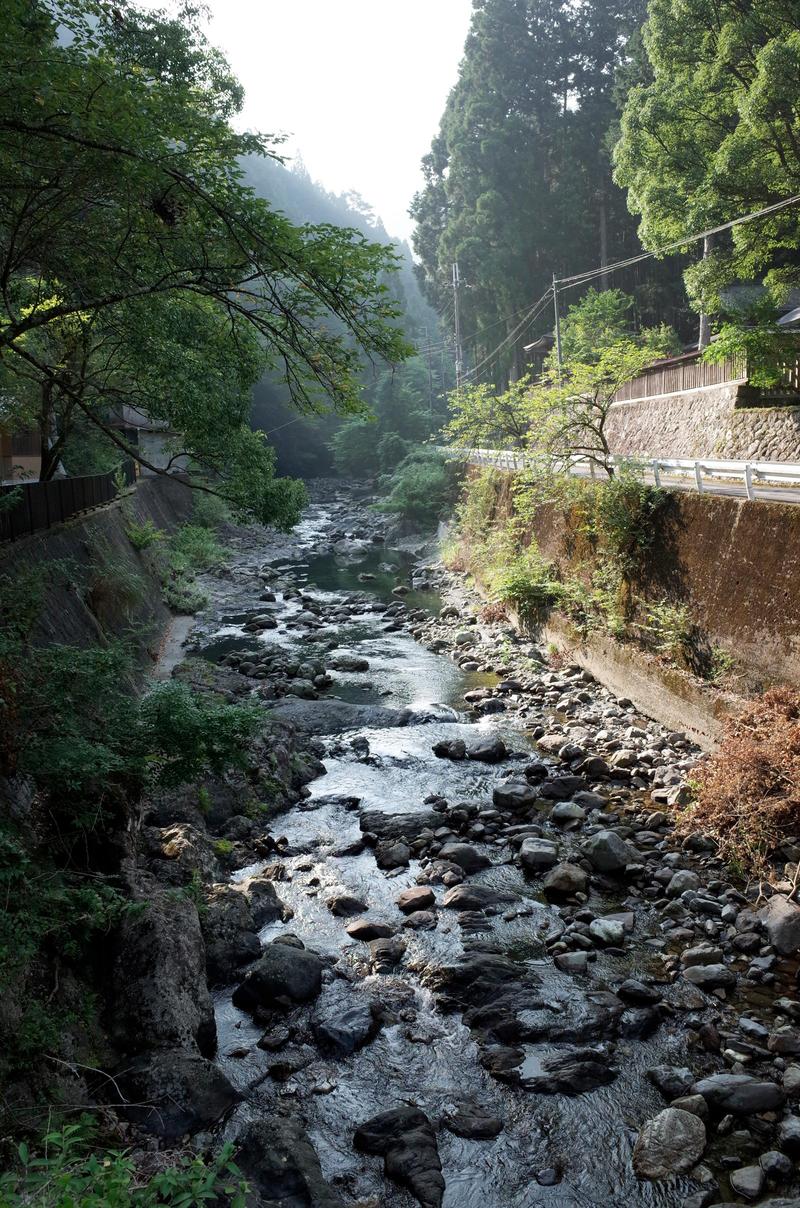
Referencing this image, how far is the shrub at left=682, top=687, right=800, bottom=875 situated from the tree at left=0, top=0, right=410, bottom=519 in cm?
600

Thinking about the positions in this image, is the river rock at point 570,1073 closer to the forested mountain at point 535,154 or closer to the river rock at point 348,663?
the river rock at point 348,663

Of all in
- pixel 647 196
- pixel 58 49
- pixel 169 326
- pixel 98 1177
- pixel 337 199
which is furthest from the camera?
pixel 337 199

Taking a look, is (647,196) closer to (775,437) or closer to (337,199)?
(775,437)

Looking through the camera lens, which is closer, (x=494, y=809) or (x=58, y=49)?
(x=58, y=49)

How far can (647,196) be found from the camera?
19.6 metres

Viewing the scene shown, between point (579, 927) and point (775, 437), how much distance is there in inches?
536

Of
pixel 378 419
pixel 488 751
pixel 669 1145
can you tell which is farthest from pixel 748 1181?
pixel 378 419

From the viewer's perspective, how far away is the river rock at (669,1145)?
17.0ft

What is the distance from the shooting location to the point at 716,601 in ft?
38.9

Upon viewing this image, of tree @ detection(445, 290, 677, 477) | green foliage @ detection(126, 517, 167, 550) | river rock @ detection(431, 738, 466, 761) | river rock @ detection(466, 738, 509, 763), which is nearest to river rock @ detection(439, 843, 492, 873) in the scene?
river rock @ detection(466, 738, 509, 763)

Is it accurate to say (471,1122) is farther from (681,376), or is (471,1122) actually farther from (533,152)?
(533,152)

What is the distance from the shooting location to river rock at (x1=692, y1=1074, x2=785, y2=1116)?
5535 mm

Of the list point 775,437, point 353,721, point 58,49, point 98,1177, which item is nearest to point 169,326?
point 58,49

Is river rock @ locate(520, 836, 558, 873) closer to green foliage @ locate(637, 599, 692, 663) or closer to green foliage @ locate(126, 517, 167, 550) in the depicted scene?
green foliage @ locate(637, 599, 692, 663)
